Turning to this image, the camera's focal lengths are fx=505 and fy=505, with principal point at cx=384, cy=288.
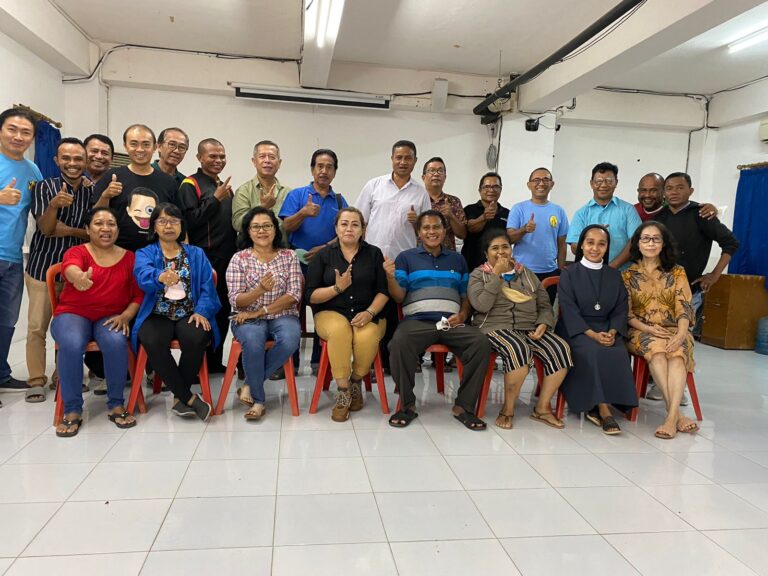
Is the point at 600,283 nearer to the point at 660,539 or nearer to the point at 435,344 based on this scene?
the point at 435,344

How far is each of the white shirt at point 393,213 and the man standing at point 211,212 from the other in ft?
3.26

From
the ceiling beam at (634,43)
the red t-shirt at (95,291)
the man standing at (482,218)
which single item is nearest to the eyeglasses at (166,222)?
the red t-shirt at (95,291)

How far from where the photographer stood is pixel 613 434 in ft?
9.42

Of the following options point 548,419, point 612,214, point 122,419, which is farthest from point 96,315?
point 612,214

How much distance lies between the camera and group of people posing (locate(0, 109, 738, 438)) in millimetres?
2814

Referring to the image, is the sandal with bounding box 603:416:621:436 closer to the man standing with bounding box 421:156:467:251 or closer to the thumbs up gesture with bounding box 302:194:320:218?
the man standing with bounding box 421:156:467:251

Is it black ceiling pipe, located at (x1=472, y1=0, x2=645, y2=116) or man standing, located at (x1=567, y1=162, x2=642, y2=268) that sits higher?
black ceiling pipe, located at (x1=472, y1=0, x2=645, y2=116)

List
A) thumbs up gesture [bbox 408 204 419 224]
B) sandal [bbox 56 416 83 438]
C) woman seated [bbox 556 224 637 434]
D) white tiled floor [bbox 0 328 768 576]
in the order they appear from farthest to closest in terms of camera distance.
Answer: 1. thumbs up gesture [bbox 408 204 419 224]
2. woman seated [bbox 556 224 637 434]
3. sandal [bbox 56 416 83 438]
4. white tiled floor [bbox 0 328 768 576]

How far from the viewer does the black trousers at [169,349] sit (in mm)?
2754

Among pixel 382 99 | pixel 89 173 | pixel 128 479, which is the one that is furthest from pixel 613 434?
pixel 382 99

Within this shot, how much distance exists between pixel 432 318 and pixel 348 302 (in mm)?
528

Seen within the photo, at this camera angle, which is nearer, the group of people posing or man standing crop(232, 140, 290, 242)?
the group of people posing

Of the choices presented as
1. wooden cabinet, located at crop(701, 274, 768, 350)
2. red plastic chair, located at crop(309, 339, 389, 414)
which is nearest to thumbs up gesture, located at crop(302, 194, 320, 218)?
red plastic chair, located at crop(309, 339, 389, 414)

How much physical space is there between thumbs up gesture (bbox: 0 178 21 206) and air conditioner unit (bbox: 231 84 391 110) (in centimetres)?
355
